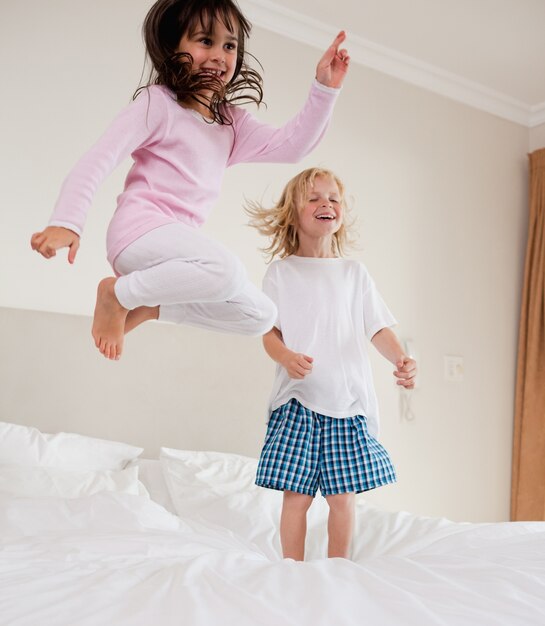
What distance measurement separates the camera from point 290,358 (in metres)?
1.62

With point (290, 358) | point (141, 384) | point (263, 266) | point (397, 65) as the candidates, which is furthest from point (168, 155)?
point (397, 65)

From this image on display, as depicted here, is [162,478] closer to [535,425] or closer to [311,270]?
[311,270]

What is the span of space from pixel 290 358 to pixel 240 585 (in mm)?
804

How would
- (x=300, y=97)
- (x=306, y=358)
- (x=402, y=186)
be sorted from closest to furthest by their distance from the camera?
1. (x=306, y=358)
2. (x=300, y=97)
3. (x=402, y=186)

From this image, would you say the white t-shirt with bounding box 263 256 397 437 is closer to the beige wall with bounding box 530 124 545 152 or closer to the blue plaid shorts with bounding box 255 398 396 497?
the blue plaid shorts with bounding box 255 398 396 497

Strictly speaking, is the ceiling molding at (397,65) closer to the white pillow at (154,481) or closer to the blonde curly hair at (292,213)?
the blonde curly hair at (292,213)

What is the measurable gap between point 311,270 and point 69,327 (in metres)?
1.07

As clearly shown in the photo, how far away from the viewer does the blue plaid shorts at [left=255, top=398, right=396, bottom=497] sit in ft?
5.47

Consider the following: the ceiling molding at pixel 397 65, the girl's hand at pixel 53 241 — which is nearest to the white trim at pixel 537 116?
the ceiling molding at pixel 397 65

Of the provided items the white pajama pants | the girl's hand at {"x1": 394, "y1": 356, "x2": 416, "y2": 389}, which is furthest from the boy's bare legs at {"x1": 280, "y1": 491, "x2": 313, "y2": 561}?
the white pajama pants

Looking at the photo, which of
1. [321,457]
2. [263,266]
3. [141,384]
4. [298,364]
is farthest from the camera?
[263,266]

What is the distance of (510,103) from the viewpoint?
3865mm

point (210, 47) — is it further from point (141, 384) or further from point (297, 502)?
point (141, 384)

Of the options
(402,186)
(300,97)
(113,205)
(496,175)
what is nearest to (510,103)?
(496,175)
